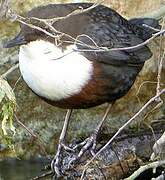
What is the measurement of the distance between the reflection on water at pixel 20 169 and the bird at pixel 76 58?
0.68 metres

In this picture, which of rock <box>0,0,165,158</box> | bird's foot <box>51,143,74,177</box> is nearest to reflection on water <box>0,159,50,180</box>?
rock <box>0,0,165,158</box>

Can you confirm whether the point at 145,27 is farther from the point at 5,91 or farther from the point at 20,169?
the point at 20,169

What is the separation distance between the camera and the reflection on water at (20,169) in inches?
189

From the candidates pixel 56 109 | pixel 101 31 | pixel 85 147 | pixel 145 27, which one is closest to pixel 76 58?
pixel 101 31

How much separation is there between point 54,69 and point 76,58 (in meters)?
0.13

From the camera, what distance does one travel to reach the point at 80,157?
4.05 meters

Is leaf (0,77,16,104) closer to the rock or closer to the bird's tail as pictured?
the bird's tail

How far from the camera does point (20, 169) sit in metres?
4.91

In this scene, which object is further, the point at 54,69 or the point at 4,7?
the point at 54,69

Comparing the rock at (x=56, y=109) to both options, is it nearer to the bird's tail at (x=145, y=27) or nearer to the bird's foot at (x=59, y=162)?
the bird's tail at (x=145, y=27)

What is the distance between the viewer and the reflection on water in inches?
189

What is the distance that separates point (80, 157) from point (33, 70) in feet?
1.98

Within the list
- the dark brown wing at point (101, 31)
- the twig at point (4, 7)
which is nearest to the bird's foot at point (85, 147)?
the dark brown wing at point (101, 31)

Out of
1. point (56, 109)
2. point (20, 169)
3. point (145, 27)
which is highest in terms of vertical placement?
point (145, 27)
